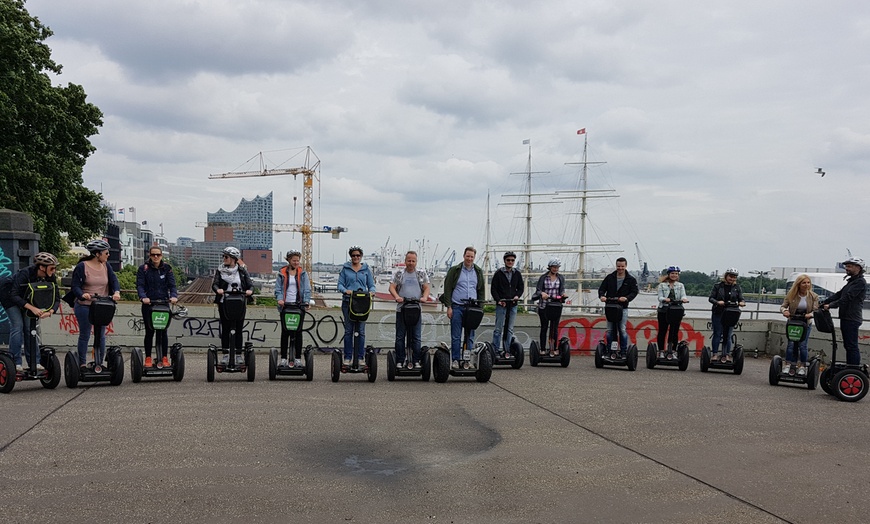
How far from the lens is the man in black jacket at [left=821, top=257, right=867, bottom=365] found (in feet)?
30.9

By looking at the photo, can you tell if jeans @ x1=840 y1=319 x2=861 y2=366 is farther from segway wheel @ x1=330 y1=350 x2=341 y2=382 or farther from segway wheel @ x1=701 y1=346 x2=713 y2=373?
segway wheel @ x1=330 y1=350 x2=341 y2=382

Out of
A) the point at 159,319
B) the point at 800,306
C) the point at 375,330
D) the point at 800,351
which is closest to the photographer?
the point at 159,319

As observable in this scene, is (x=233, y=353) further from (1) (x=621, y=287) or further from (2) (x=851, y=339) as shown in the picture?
(2) (x=851, y=339)

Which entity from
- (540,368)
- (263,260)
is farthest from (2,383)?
(263,260)

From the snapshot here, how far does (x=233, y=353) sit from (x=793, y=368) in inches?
334

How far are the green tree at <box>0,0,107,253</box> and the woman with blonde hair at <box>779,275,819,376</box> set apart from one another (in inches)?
819

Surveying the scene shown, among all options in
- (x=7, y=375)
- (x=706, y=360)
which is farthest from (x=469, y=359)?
(x=7, y=375)

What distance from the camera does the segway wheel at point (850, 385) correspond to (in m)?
9.22

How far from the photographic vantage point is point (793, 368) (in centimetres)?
1064

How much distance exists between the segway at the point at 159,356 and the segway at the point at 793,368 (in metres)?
8.93

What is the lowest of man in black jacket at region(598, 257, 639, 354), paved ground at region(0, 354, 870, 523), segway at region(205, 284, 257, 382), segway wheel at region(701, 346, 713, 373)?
paved ground at region(0, 354, 870, 523)

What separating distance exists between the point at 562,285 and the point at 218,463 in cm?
815

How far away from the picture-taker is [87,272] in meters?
9.00

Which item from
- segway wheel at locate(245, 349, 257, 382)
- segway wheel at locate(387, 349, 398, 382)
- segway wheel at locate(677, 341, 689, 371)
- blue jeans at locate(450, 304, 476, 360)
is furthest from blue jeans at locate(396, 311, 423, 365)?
segway wheel at locate(677, 341, 689, 371)
